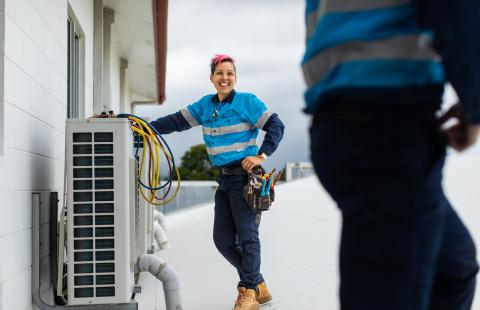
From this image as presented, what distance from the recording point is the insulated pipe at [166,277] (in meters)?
3.45

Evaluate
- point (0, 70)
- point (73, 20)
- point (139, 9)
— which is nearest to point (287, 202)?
point (139, 9)

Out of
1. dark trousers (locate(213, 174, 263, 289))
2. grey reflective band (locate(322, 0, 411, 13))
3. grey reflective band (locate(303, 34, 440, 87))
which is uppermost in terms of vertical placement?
grey reflective band (locate(322, 0, 411, 13))

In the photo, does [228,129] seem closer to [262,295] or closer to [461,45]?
[262,295]

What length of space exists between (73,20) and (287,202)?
18.1 feet

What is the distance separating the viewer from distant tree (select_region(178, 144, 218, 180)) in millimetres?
63969

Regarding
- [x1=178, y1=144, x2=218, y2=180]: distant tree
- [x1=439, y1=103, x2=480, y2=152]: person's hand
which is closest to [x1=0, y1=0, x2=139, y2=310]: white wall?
[x1=439, y1=103, x2=480, y2=152]: person's hand

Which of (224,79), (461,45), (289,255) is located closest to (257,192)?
(224,79)

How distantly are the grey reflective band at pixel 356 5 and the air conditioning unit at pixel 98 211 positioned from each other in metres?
1.90

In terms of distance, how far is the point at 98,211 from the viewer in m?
3.10

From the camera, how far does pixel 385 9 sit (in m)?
1.32

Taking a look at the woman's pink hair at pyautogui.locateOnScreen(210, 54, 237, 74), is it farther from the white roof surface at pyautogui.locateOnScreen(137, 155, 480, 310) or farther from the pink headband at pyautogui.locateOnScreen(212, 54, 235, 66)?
the white roof surface at pyautogui.locateOnScreen(137, 155, 480, 310)

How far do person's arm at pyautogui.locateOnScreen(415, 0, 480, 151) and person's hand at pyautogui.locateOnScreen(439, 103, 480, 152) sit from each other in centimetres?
5

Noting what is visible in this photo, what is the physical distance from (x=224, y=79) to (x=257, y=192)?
32.2 inches

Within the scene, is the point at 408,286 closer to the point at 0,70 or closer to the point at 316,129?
the point at 316,129
